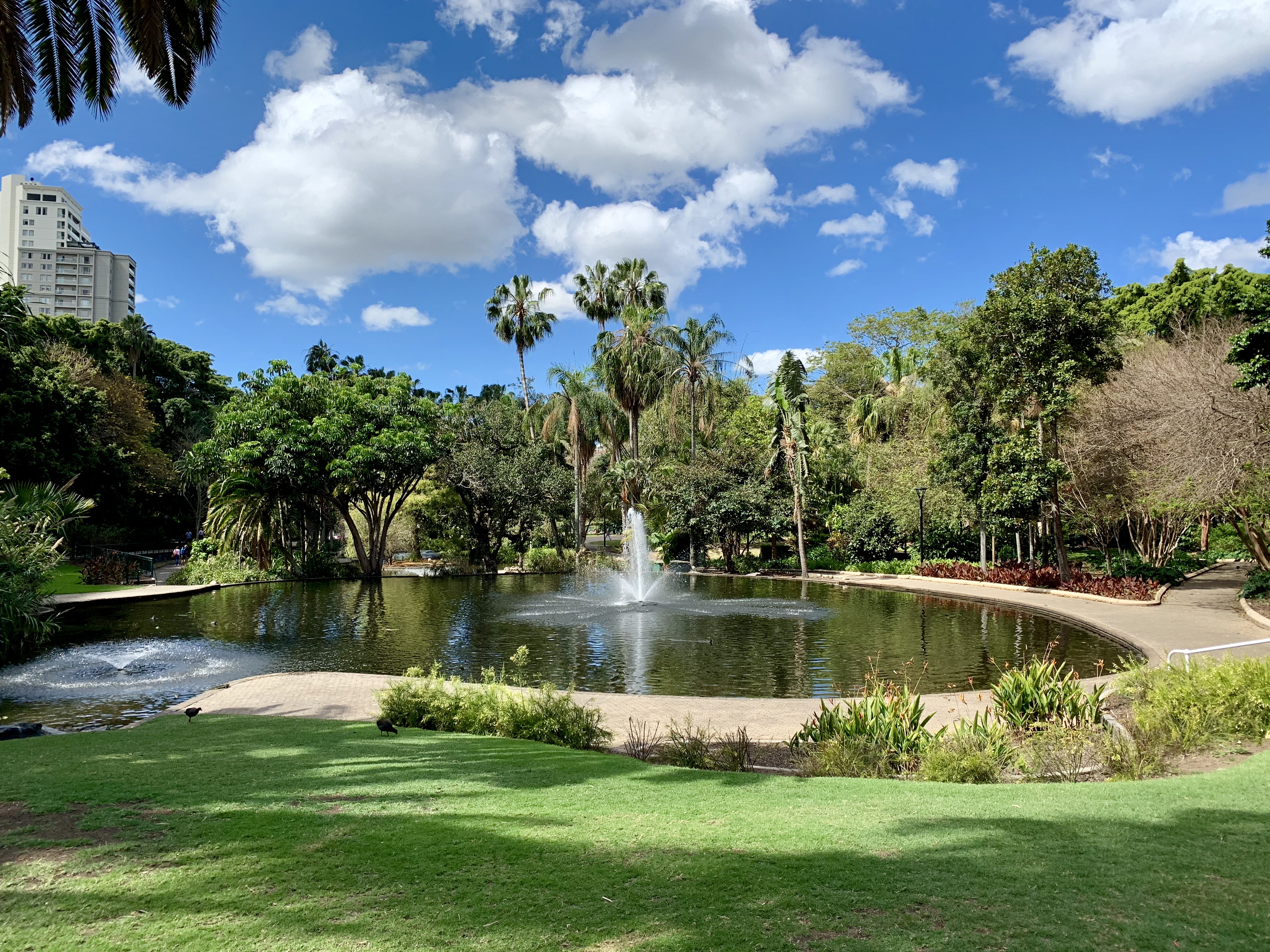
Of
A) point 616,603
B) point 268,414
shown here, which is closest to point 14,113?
point 616,603

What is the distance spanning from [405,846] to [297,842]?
0.59 m

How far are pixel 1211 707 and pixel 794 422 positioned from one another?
1082 inches

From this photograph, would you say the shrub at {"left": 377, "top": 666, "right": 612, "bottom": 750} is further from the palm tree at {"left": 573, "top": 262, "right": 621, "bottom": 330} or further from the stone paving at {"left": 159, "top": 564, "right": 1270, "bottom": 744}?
the palm tree at {"left": 573, "top": 262, "right": 621, "bottom": 330}

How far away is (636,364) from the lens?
3603 cm

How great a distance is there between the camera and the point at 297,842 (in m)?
4.05

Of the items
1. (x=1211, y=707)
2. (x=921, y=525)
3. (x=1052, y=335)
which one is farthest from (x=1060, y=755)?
(x=921, y=525)

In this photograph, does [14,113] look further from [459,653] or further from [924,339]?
[924,339]

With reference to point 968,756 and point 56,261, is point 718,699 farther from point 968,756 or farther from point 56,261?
point 56,261

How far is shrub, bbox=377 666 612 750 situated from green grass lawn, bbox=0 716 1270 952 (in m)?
2.12

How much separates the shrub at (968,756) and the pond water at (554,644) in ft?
12.1

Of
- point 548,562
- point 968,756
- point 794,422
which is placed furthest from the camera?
point 548,562

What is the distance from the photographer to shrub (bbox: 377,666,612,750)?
8219 millimetres

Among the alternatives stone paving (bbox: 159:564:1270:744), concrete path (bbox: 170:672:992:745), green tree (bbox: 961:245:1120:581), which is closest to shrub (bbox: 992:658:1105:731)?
concrete path (bbox: 170:672:992:745)

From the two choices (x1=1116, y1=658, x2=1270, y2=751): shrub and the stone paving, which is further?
the stone paving
